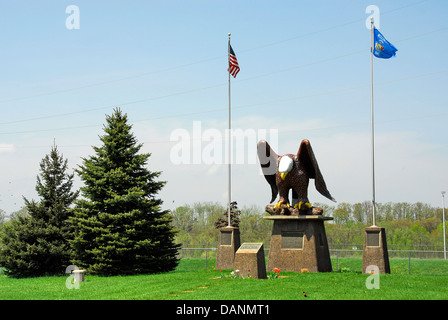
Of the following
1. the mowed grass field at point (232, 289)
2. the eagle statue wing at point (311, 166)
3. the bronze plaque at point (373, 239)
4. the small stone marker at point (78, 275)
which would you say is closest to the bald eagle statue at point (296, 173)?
the eagle statue wing at point (311, 166)

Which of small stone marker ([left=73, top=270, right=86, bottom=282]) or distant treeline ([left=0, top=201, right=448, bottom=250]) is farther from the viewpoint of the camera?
distant treeline ([left=0, top=201, right=448, bottom=250])

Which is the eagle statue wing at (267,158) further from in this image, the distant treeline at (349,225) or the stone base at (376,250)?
the distant treeline at (349,225)

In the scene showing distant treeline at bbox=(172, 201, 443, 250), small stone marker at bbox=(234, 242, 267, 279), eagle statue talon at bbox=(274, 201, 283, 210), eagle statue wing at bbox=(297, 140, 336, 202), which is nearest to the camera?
small stone marker at bbox=(234, 242, 267, 279)

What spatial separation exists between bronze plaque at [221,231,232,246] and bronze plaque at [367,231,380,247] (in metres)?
5.30

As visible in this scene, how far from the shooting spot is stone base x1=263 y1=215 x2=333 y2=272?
18.2 metres

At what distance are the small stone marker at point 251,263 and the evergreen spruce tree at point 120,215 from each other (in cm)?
518

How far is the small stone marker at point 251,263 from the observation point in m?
15.5

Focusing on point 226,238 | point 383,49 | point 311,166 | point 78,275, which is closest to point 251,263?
point 226,238

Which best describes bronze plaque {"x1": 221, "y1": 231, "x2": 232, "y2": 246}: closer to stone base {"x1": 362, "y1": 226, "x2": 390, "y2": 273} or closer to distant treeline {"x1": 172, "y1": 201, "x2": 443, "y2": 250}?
stone base {"x1": 362, "y1": 226, "x2": 390, "y2": 273}

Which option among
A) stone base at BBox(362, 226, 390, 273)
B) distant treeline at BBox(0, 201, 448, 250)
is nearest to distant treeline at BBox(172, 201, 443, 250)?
distant treeline at BBox(0, 201, 448, 250)

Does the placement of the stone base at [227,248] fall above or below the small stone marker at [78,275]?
above
